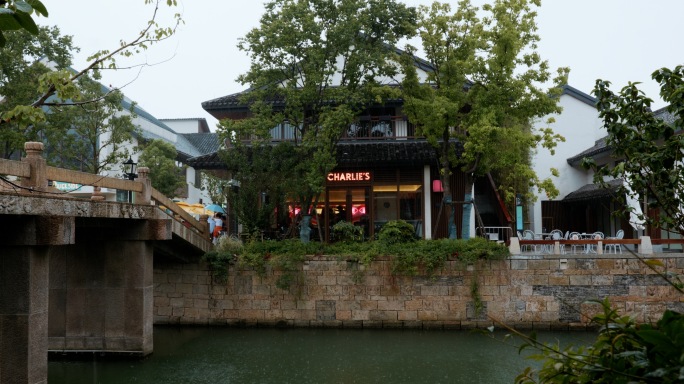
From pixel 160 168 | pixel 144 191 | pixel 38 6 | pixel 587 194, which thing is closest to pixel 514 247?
pixel 587 194

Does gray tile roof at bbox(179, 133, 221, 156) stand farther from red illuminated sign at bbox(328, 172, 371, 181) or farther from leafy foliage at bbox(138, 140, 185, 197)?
red illuminated sign at bbox(328, 172, 371, 181)

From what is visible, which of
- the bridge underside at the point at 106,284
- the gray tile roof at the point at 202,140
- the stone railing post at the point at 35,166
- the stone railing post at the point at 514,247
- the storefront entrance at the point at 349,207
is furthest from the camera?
the gray tile roof at the point at 202,140

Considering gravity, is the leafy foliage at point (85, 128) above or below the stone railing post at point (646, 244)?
→ above

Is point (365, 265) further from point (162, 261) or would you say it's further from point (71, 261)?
point (71, 261)

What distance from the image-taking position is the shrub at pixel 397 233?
16188 mm

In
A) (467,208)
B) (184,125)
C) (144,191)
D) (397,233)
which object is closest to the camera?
(144,191)

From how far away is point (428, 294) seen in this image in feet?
51.4

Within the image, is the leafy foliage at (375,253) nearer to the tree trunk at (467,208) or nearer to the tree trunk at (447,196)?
the tree trunk at (467,208)

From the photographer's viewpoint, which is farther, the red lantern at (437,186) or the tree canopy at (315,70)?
the red lantern at (437,186)

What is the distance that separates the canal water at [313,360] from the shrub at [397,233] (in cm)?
240

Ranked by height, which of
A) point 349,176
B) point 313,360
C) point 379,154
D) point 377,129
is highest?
point 377,129

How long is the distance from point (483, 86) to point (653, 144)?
12685 mm

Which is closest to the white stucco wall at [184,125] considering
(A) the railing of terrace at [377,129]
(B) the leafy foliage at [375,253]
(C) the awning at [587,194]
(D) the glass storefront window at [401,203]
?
(A) the railing of terrace at [377,129]

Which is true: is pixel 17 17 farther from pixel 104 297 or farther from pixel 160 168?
pixel 160 168
